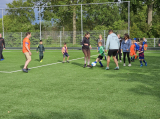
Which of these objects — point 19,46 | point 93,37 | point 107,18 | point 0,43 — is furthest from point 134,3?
point 0,43

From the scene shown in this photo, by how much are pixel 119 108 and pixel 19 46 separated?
30.2 metres

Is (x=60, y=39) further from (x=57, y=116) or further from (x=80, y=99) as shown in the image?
(x=57, y=116)

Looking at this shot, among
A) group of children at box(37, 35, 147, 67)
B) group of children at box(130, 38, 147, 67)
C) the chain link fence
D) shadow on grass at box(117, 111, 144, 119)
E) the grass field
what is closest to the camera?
shadow on grass at box(117, 111, 144, 119)

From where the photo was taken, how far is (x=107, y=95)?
20.1 feet

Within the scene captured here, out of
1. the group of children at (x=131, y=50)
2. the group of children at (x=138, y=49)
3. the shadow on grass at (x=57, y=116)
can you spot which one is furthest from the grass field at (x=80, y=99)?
the group of children at (x=138, y=49)

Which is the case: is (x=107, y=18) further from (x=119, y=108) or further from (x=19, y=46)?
(x=119, y=108)

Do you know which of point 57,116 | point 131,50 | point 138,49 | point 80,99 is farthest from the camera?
point 131,50

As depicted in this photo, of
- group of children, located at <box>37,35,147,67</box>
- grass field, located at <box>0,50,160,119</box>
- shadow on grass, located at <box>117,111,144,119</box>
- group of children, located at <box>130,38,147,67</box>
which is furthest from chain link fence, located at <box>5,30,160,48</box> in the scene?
shadow on grass, located at <box>117,111,144,119</box>

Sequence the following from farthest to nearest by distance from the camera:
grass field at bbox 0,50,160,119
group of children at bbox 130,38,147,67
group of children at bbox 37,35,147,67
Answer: group of children at bbox 130,38,147,67
group of children at bbox 37,35,147,67
grass field at bbox 0,50,160,119

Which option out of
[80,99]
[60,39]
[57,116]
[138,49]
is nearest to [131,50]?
[138,49]

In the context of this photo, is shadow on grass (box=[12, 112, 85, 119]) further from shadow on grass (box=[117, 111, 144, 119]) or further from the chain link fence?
the chain link fence

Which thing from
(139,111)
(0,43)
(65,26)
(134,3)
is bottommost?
(139,111)

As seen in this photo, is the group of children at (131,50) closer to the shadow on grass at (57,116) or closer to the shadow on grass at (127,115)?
the shadow on grass at (127,115)

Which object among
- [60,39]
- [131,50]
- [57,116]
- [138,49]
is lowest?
[57,116]
